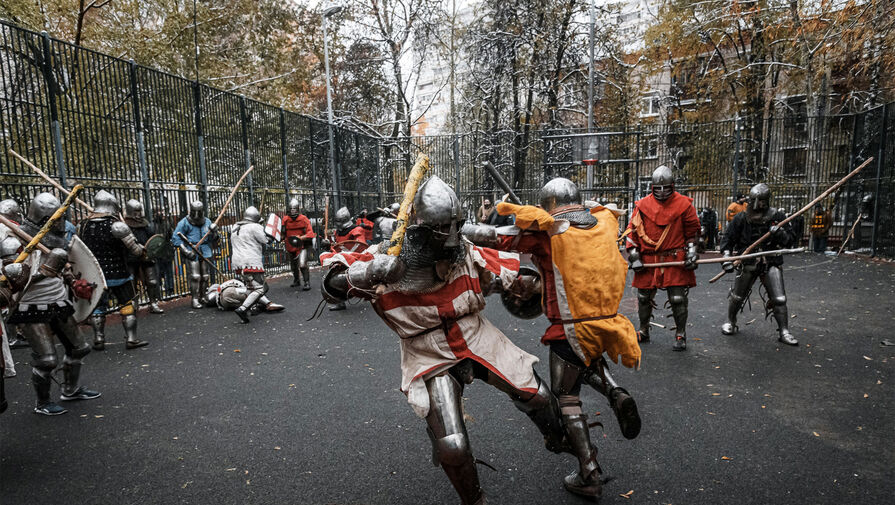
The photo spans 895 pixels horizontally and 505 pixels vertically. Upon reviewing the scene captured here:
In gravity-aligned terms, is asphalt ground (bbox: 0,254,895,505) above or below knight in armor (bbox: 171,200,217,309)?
below

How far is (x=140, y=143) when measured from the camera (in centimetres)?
827

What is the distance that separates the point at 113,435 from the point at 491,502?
2980 millimetres

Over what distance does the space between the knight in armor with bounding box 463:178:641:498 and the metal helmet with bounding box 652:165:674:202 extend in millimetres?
2721

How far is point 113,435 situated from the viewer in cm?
365

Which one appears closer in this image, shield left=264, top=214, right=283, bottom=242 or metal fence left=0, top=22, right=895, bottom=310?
metal fence left=0, top=22, right=895, bottom=310

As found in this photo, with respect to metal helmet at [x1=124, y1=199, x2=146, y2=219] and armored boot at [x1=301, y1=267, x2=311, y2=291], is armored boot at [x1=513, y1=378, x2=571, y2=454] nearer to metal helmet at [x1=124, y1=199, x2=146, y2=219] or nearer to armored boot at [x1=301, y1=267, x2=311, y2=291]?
metal helmet at [x1=124, y1=199, x2=146, y2=219]

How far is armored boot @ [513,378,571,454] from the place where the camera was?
2.57 m

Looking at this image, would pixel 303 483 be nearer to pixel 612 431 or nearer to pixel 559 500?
pixel 559 500

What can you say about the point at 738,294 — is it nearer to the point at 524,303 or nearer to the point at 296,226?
the point at 524,303

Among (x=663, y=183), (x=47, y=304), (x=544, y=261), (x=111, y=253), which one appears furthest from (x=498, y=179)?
(x=111, y=253)

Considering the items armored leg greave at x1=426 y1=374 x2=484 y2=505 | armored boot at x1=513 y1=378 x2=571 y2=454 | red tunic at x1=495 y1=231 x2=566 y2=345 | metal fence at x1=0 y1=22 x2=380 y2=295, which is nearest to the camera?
armored leg greave at x1=426 y1=374 x2=484 y2=505

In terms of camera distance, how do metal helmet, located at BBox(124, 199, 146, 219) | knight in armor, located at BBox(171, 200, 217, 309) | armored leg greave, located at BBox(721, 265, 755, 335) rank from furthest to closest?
knight in armor, located at BBox(171, 200, 217, 309) → metal helmet, located at BBox(124, 199, 146, 219) → armored leg greave, located at BBox(721, 265, 755, 335)

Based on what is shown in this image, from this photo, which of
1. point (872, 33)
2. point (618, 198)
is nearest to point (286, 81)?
point (618, 198)

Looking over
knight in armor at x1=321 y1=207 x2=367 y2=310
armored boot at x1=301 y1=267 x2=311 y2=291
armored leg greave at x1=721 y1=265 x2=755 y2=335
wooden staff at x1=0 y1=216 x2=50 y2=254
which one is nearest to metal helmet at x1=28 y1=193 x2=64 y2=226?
wooden staff at x1=0 y1=216 x2=50 y2=254
